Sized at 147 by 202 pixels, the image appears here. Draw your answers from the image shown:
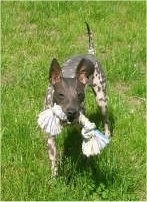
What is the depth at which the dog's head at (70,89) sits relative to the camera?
598 centimetres

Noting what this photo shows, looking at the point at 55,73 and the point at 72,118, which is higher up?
the point at 55,73

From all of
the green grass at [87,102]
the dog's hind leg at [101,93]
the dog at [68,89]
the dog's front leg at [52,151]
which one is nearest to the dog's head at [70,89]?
the dog at [68,89]

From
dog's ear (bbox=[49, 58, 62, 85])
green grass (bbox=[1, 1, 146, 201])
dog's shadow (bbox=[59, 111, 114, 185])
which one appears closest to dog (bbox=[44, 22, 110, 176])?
dog's ear (bbox=[49, 58, 62, 85])

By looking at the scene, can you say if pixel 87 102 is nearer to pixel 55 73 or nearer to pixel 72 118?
pixel 55 73

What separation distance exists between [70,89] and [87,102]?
90.6 inches

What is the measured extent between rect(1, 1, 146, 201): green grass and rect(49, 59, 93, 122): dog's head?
36.0 inches

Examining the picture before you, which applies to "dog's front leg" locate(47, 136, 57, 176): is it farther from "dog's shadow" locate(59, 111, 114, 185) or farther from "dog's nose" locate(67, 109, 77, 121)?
"dog's nose" locate(67, 109, 77, 121)

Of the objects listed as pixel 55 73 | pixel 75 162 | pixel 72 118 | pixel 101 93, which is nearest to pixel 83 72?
pixel 55 73

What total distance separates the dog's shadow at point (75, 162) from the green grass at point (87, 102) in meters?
0.01

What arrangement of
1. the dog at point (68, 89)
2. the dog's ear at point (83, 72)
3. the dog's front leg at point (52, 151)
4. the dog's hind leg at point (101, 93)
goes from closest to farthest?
the dog at point (68, 89)
the dog's ear at point (83, 72)
the dog's front leg at point (52, 151)
the dog's hind leg at point (101, 93)

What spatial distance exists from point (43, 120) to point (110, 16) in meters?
6.41

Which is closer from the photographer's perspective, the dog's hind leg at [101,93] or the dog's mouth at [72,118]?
the dog's mouth at [72,118]

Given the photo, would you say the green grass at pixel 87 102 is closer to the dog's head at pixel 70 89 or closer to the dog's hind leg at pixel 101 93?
the dog's hind leg at pixel 101 93

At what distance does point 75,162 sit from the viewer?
693cm
